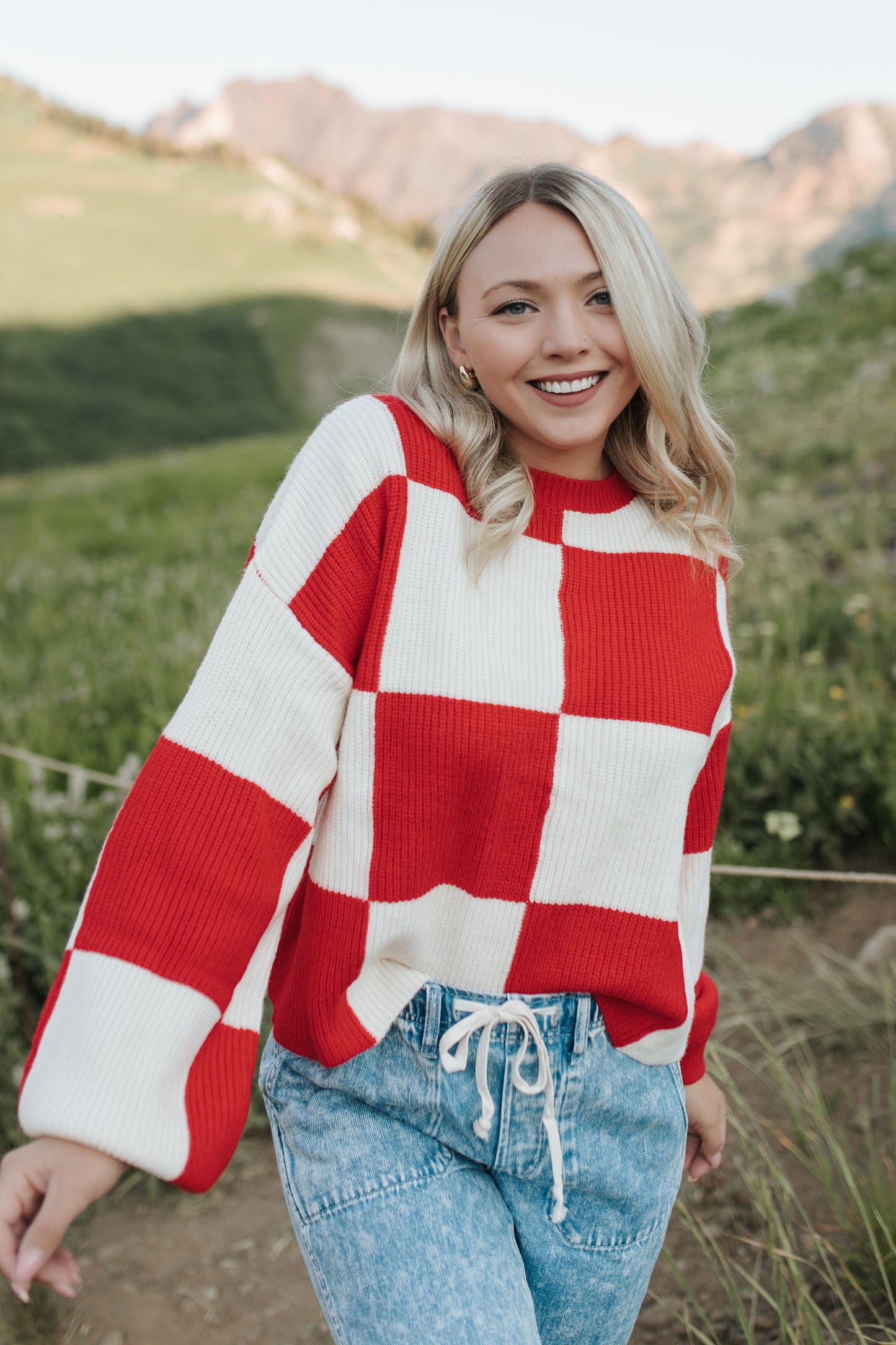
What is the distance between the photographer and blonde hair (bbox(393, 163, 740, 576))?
4.53 ft

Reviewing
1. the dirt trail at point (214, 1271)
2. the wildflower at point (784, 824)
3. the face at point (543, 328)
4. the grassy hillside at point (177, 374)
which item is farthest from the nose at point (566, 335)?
the grassy hillside at point (177, 374)

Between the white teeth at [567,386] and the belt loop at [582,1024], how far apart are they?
83 cm

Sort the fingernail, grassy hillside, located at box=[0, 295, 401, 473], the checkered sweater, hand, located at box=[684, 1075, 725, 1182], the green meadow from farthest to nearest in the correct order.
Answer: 1. grassy hillside, located at box=[0, 295, 401, 473]
2. the green meadow
3. hand, located at box=[684, 1075, 725, 1182]
4. the checkered sweater
5. the fingernail

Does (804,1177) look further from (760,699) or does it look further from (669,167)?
(669,167)

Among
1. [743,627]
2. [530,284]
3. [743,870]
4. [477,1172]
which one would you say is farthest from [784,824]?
[530,284]

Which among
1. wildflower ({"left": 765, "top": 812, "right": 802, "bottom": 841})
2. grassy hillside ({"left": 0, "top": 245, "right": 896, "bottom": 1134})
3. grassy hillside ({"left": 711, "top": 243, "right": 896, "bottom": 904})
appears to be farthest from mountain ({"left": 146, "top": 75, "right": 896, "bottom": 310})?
wildflower ({"left": 765, "top": 812, "right": 802, "bottom": 841})

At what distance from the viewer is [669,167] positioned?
143000mm

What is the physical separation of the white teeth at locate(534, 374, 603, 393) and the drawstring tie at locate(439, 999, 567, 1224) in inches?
32.5

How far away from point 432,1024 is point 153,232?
40788 millimetres

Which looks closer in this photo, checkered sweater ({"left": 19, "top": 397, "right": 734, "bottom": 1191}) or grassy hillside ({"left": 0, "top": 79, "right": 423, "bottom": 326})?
checkered sweater ({"left": 19, "top": 397, "right": 734, "bottom": 1191})

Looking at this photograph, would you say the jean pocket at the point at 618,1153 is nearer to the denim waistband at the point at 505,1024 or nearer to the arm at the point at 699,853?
the denim waistband at the point at 505,1024

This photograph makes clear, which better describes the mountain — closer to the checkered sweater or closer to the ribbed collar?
the ribbed collar

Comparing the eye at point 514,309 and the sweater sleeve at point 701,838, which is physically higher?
the eye at point 514,309

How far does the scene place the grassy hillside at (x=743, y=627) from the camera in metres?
3.40
